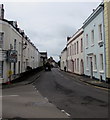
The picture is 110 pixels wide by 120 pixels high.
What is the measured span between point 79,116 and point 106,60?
14.2 metres

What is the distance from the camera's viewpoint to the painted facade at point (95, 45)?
891 inches

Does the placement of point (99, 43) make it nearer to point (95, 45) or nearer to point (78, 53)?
point (95, 45)

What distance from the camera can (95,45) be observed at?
83.0ft

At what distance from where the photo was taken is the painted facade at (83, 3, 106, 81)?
22.6 metres

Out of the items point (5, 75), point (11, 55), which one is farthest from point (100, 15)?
point (5, 75)

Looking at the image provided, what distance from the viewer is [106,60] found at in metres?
21.3

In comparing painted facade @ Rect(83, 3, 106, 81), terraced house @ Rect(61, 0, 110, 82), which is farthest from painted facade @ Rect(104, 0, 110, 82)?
painted facade @ Rect(83, 3, 106, 81)

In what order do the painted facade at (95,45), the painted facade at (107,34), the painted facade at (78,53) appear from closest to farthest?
the painted facade at (107,34) < the painted facade at (95,45) < the painted facade at (78,53)

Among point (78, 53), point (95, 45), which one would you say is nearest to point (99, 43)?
point (95, 45)

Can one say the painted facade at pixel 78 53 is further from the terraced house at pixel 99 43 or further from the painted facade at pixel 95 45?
the terraced house at pixel 99 43

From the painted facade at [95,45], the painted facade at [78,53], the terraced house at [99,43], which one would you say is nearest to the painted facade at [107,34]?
the terraced house at [99,43]

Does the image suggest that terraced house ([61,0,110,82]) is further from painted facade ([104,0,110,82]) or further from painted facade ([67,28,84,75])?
painted facade ([67,28,84,75])

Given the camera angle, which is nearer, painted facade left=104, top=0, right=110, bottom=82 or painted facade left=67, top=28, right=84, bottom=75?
painted facade left=104, top=0, right=110, bottom=82

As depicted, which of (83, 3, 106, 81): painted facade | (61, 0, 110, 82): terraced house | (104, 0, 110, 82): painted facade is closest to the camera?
(104, 0, 110, 82): painted facade
